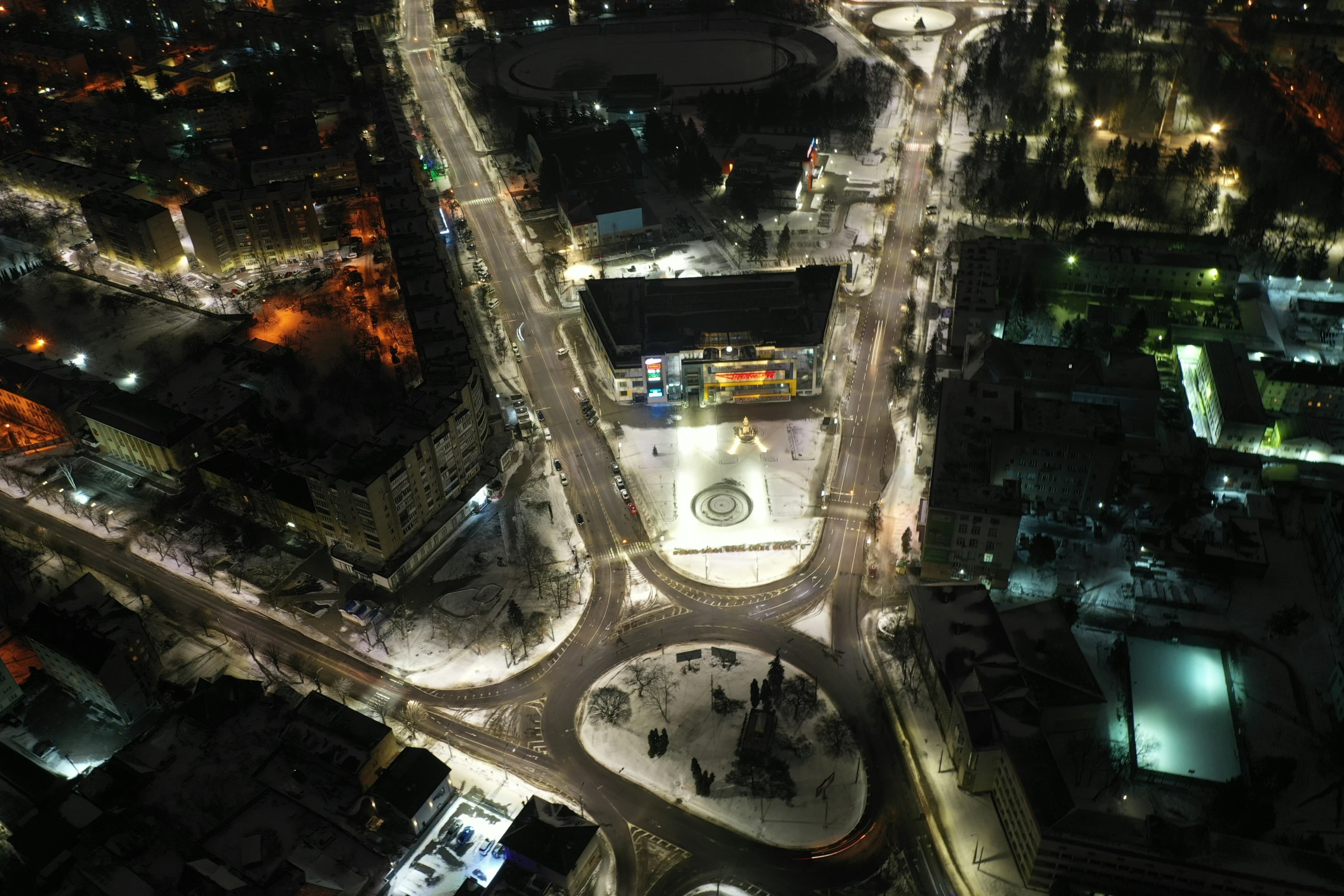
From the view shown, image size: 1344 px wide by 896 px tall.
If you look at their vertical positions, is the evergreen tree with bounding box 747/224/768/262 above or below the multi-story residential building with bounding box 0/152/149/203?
below

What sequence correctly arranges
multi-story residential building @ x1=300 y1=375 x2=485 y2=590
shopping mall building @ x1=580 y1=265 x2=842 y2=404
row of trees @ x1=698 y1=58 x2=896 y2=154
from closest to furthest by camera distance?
multi-story residential building @ x1=300 y1=375 x2=485 y2=590 → shopping mall building @ x1=580 y1=265 x2=842 y2=404 → row of trees @ x1=698 y1=58 x2=896 y2=154

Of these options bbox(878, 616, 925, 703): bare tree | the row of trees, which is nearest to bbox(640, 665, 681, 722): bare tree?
bbox(878, 616, 925, 703): bare tree

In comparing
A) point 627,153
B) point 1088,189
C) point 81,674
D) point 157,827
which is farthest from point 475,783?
point 1088,189

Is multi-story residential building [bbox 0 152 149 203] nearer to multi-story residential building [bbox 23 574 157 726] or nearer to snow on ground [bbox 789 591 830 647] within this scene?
multi-story residential building [bbox 23 574 157 726]

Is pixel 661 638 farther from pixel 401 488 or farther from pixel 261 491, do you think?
pixel 261 491

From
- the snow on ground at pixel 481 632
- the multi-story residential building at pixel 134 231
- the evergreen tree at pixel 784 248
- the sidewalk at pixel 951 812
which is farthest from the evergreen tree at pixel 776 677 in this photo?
the multi-story residential building at pixel 134 231
